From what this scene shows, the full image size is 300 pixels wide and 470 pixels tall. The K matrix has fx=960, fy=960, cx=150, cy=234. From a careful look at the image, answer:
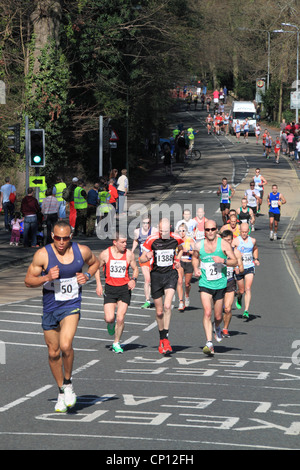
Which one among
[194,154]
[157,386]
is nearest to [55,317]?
[157,386]

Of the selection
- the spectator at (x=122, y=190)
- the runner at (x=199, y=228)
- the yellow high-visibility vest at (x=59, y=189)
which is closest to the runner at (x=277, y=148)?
the spectator at (x=122, y=190)

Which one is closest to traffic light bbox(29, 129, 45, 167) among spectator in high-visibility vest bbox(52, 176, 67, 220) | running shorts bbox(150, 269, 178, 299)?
spectator in high-visibility vest bbox(52, 176, 67, 220)

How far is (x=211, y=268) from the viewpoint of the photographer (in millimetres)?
14164

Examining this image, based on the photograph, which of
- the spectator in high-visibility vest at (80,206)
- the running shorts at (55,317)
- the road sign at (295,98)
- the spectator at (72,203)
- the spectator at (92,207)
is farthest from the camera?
the road sign at (295,98)

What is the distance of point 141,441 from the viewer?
8789mm

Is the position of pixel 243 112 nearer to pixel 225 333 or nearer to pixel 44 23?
pixel 44 23

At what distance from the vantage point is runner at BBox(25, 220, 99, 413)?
32.6 ft

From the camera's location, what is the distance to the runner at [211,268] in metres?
14.0

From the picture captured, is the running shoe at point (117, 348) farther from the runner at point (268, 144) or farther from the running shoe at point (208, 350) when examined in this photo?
the runner at point (268, 144)

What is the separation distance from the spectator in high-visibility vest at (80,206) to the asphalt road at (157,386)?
29.1 ft

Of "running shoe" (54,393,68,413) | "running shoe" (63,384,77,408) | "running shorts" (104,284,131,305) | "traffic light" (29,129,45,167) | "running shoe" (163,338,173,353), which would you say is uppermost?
"traffic light" (29,129,45,167)

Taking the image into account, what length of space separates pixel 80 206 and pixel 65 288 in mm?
20595

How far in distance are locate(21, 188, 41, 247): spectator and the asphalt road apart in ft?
20.5

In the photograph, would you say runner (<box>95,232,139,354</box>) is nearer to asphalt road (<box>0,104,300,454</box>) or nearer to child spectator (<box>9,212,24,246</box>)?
asphalt road (<box>0,104,300,454</box>)
